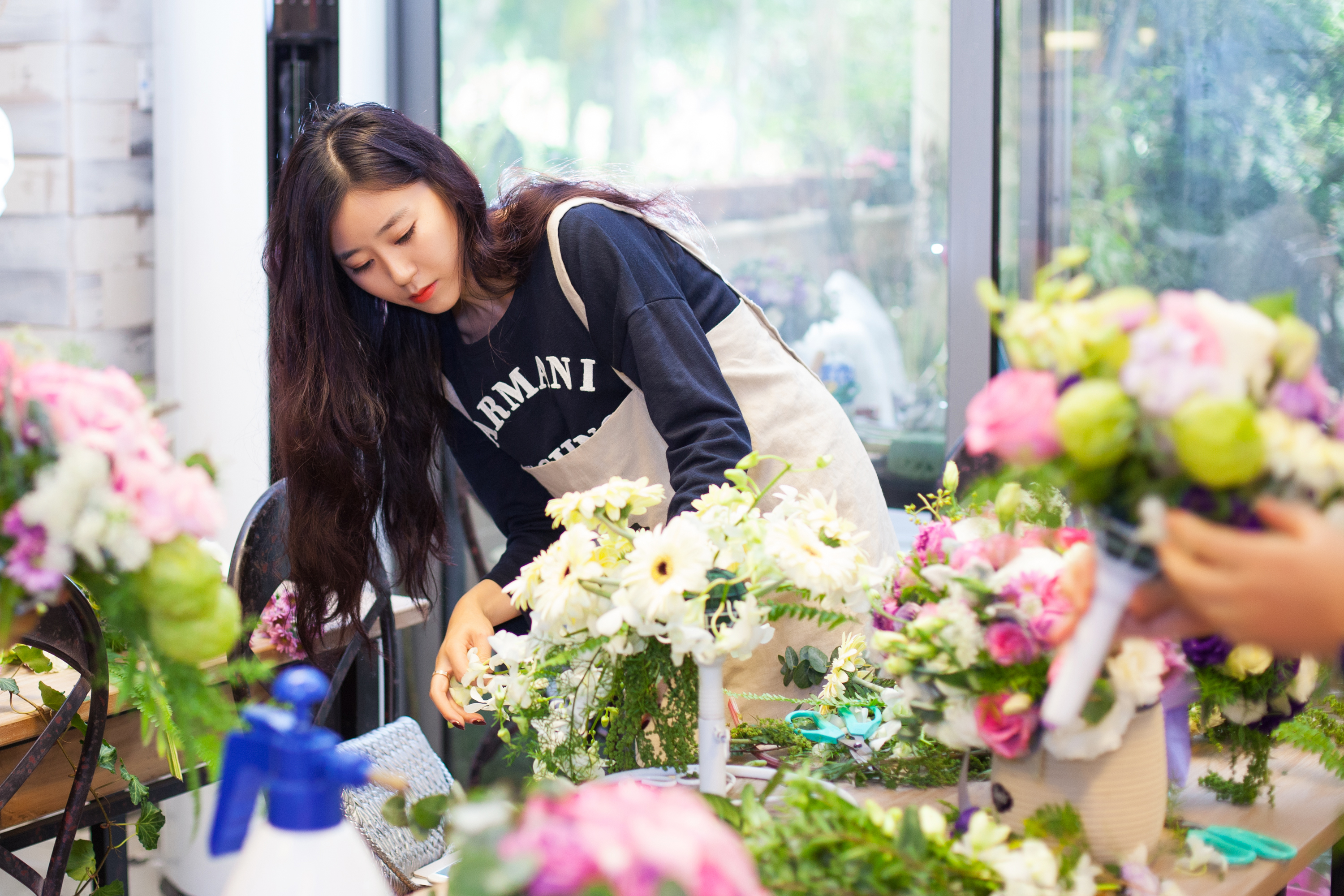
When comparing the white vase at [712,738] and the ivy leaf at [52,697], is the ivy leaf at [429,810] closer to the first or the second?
the white vase at [712,738]

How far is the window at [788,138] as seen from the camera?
2365 mm

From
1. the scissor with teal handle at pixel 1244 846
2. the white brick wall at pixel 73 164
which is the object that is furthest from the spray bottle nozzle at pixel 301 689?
the white brick wall at pixel 73 164

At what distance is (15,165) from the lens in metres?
2.34

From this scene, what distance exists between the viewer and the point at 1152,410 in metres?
0.55

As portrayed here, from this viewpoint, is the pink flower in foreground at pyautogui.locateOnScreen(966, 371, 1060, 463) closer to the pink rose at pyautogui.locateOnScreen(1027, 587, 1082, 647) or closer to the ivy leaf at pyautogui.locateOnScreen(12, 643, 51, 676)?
the pink rose at pyautogui.locateOnScreen(1027, 587, 1082, 647)

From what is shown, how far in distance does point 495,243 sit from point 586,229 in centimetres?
14

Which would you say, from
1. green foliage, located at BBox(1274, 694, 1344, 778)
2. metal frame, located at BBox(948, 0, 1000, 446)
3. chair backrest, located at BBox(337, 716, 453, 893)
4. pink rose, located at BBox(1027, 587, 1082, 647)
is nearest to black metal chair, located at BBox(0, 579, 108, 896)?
chair backrest, located at BBox(337, 716, 453, 893)

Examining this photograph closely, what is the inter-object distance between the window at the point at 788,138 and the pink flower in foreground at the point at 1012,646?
1628 mm

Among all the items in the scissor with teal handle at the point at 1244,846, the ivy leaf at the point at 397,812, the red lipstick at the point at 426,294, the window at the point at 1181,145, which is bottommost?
the scissor with teal handle at the point at 1244,846

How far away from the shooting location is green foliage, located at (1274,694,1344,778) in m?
0.96

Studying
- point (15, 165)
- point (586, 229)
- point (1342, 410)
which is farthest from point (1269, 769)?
point (15, 165)

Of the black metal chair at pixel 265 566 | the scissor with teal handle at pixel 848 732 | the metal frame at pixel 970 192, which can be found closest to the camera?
the scissor with teal handle at pixel 848 732

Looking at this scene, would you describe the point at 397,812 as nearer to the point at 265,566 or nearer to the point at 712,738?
the point at 712,738

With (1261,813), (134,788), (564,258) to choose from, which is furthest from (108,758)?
(1261,813)
